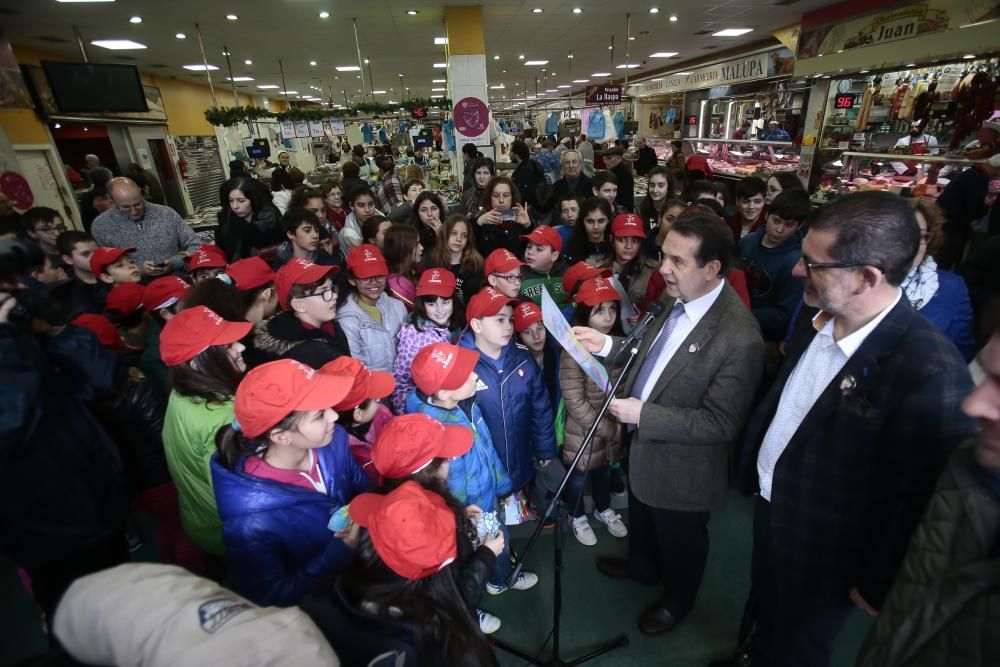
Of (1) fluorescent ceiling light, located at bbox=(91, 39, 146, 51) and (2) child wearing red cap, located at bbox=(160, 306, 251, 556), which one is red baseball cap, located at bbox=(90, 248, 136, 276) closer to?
(2) child wearing red cap, located at bbox=(160, 306, 251, 556)

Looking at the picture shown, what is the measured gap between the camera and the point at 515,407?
2191mm

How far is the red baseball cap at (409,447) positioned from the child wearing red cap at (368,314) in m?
1.30

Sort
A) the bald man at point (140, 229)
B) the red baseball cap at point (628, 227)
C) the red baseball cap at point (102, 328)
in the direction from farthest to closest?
the bald man at point (140, 229), the red baseball cap at point (628, 227), the red baseball cap at point (102, 328)

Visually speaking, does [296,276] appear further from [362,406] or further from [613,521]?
[613,521]

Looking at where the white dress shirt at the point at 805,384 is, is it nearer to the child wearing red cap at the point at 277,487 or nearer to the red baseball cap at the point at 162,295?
the child wearing red cap at the point at 277,487

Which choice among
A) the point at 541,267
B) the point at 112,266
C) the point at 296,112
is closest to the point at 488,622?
the point at 541,267

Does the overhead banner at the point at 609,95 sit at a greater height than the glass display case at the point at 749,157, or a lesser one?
greater

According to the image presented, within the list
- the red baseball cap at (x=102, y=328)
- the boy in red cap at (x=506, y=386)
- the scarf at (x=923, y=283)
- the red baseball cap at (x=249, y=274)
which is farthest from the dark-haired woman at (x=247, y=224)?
the scarf at (x=923, y=283)

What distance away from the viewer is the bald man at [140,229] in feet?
12.5

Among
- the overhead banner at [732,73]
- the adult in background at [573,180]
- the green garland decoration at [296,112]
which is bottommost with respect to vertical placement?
the adult in background at [573,180]

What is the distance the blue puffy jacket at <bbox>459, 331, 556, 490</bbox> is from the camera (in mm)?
2154

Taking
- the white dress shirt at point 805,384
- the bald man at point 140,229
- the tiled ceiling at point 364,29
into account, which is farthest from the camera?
the tiled ceiling at point 364,29

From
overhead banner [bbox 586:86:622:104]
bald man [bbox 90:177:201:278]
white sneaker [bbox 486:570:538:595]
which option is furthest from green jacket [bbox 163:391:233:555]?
overhead banner [bbox 586:86:622:104]

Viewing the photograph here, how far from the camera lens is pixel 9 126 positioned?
22.2ft
